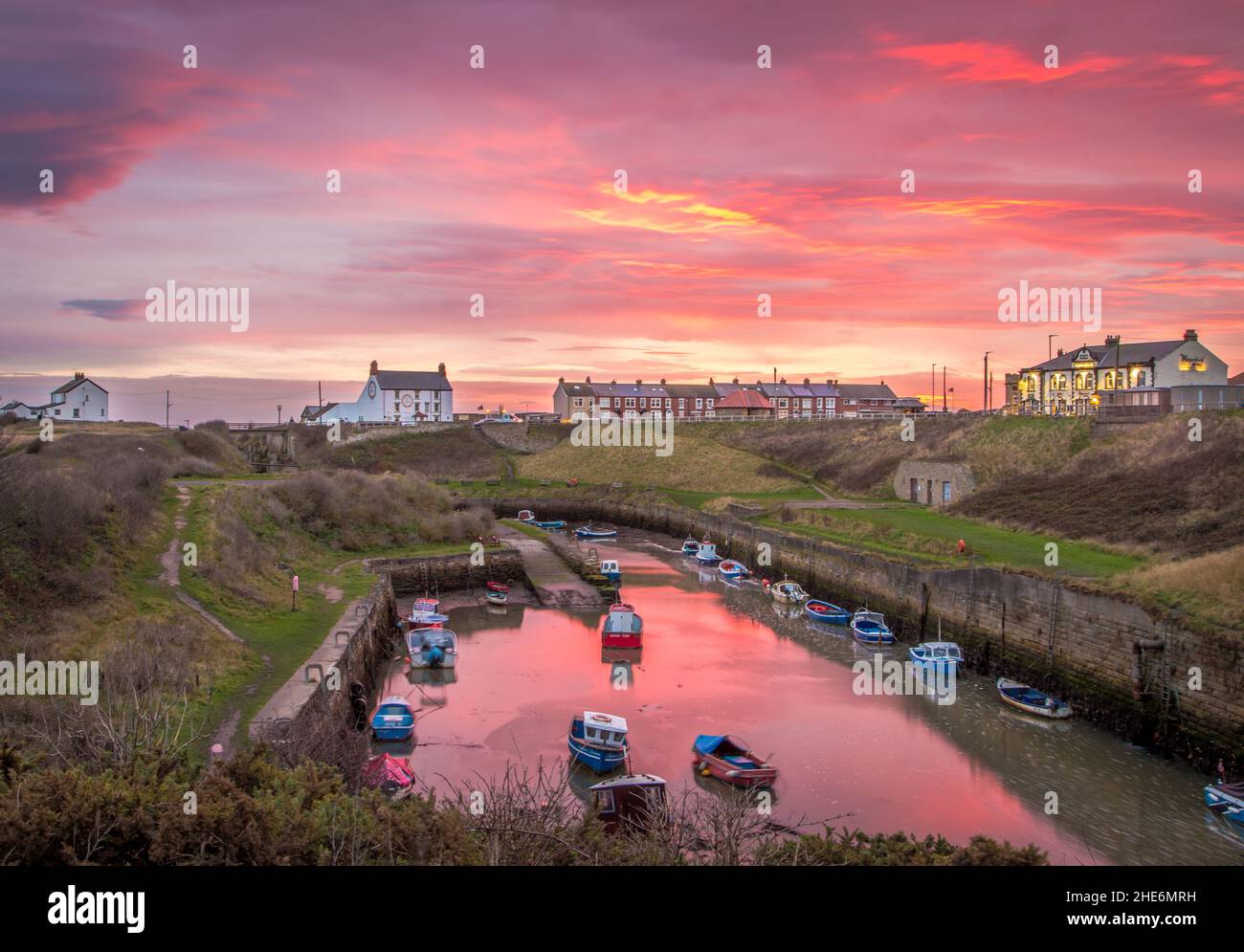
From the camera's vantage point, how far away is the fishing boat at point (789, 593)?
45469mm

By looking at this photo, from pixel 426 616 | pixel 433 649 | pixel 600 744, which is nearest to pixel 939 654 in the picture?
pixel 600 744

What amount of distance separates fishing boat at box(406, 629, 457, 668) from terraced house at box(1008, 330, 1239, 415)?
55.2 m

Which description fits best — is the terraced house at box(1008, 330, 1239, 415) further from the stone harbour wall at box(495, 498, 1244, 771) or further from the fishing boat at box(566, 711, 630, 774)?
the fishing boat at box(566, 711, 630, 774)

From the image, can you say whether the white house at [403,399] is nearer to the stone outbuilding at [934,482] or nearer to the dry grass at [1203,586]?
the stone outbuilding at [934,482]

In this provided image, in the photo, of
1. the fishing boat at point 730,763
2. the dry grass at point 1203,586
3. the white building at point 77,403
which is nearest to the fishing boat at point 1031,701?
the dry grass at point 1203,586

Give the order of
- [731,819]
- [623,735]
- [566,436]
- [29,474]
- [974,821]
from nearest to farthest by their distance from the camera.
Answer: [731,819]
[974,821]
[623,735]
[29,474]
[566,436]

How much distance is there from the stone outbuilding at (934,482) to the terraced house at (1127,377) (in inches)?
669

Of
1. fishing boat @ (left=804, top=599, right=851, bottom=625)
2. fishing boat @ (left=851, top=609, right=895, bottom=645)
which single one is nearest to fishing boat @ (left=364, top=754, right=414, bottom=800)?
fishing boat @ (left=851, top=609, right=895, bottom=645)

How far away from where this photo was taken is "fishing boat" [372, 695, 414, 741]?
81.8 ft

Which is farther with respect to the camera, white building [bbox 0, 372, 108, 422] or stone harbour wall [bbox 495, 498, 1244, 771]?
white building [bbox 0, 372, 108, 422]
